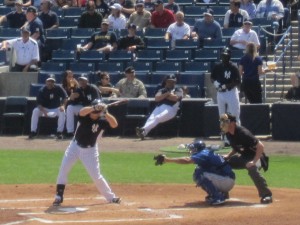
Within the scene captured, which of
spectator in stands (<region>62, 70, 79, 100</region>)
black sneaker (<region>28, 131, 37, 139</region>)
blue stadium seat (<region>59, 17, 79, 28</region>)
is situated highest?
blue stadium seat (<region>59, 17, 79, 28</region>)

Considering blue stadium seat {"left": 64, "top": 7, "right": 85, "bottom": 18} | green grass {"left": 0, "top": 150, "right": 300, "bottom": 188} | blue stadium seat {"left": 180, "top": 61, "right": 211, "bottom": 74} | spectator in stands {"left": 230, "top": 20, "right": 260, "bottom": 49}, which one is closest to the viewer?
green grass {"left": 0, "top": 150, "right": 300, "bottom": 188}

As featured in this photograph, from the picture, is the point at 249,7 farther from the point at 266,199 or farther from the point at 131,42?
the point at 266,199

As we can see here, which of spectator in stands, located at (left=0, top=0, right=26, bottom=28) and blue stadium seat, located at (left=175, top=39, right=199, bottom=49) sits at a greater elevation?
spectator in stands, located at (left=0, top=0, right=26, bottom=28)

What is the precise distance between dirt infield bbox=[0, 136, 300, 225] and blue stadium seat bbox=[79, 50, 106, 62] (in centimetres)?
934

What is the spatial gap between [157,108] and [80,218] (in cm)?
944

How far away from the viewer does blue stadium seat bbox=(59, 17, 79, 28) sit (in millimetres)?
27359

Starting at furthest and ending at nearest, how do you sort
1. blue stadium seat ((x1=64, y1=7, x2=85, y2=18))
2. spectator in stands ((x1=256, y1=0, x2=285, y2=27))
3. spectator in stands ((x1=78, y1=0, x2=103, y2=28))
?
1. blue stadium seat ((x1=64, y1=7, x2=85, y2=18))
2. spectator in stands ((x1=78, y1=0, x2=103, y2=28))
3. spectator in stands ((x1=256, y1=0, x2=285, y2=27))

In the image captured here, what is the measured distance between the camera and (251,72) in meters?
21.4

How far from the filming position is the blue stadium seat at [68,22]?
2736cm

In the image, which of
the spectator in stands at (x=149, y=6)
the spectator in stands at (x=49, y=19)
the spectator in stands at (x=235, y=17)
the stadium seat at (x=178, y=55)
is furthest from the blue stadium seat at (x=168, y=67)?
the spectator in stands at (x=49, y=19)

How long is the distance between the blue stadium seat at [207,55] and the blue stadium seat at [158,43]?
1012 millimetres

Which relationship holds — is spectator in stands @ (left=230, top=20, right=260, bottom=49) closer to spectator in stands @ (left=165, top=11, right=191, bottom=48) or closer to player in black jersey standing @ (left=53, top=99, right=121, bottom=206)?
A: spectator in stands @ (left=165, top=11, right=191, bottom=48)

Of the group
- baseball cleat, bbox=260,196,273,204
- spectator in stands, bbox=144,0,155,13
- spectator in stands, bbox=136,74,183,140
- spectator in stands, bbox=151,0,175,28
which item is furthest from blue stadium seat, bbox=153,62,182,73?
baseball cleat, bbox=260,196,273,204

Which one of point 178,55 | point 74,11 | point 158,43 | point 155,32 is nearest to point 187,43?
point 178,55
